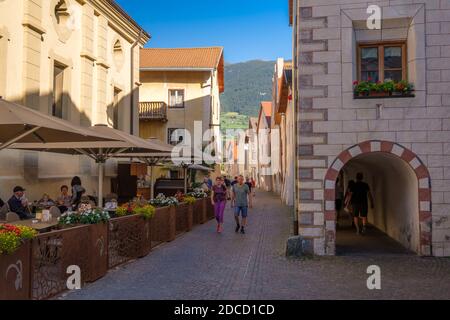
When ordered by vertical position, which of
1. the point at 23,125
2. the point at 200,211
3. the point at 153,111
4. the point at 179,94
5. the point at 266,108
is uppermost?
the point at 266,108

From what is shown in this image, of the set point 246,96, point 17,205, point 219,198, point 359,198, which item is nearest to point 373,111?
point 359,198

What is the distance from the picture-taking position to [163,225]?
12.3 m

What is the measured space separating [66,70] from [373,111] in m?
12.0

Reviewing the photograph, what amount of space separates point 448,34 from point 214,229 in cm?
874

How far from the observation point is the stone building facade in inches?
418

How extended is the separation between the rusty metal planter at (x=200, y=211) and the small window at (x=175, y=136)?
18.8m

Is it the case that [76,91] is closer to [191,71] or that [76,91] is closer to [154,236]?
[154,236]

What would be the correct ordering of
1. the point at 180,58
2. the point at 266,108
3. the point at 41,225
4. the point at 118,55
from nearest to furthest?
the point at 41,225 < the point at 118,55 < the point at 180,58 < the point at 266,108

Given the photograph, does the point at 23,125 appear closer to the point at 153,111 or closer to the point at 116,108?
the point at 116,108

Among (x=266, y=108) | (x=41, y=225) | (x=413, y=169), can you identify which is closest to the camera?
(x=41, y=225)

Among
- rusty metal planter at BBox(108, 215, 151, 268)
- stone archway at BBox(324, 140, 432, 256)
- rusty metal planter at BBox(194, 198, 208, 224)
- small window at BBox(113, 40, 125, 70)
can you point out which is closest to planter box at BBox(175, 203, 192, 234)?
rusty metal planter at BBox(194, 198, 208, 224)

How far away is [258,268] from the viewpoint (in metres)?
9.27

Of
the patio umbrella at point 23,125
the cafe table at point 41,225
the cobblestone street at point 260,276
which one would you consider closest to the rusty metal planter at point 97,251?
the cobblestone street at point 260,276

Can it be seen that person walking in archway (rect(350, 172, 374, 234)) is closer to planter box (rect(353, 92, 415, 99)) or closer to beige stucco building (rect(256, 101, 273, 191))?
planter box (rect(353, 92, 415, 99))
